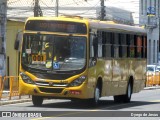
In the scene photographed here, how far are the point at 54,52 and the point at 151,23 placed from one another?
54587 mm

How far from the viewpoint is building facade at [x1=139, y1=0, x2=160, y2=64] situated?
74.6 meters

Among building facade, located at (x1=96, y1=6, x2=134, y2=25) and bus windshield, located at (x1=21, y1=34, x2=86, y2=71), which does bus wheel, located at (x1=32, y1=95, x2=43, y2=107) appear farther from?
building facade, located at (x1=96, y1=6, x2=134, y2=25)

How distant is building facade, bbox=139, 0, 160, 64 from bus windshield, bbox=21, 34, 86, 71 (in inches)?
1996

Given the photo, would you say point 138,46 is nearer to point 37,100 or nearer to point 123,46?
point 123,46

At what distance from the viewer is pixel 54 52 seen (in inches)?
898

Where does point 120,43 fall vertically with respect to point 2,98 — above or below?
above

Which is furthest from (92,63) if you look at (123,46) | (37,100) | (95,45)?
(123,46)

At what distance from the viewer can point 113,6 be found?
74562 mm

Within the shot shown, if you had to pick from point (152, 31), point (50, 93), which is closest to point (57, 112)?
point (50, 93)

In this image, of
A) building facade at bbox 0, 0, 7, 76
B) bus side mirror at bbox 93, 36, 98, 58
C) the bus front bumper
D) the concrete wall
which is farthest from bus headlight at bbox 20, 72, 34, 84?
the concrete wall

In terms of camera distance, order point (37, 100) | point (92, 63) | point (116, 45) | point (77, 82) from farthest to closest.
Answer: point (116, 45), point (37, 100), point (92, 63), point (77, 82)

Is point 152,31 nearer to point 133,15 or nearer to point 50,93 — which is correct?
point 133,15

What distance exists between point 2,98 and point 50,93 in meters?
5.71

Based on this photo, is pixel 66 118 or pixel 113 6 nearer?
pixel 66 118
